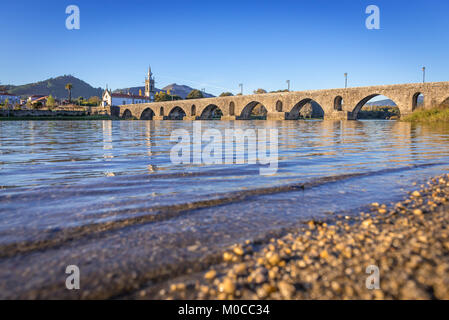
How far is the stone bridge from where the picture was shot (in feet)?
118

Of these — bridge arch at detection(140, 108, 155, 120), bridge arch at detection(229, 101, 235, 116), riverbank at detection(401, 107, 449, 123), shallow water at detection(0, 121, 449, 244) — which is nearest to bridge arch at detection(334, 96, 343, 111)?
riverbank at detection(401, 107, 449, 123)

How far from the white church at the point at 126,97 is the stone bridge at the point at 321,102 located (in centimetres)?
4251

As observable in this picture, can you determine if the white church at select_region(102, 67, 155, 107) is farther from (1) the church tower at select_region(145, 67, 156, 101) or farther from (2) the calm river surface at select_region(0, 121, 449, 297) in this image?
(2) the calm river surface at select_region(0, 121, 449, 297)

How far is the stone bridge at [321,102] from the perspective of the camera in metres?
35.9

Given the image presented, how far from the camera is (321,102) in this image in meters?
47.1

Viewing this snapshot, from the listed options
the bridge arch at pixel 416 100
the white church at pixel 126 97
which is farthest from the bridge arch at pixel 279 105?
the white church at pixel 126 97

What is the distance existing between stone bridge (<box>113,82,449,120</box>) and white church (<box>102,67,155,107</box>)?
139 ft

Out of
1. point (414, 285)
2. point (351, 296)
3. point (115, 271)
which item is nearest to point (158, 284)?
point (115, 271)

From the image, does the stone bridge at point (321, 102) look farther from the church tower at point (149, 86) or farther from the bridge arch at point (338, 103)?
the church tower at point (149, 86)

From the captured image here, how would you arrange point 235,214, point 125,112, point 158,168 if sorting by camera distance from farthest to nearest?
1. point 125,112
2. point 158,168
3. point 235,214

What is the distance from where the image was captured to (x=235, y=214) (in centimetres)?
268
